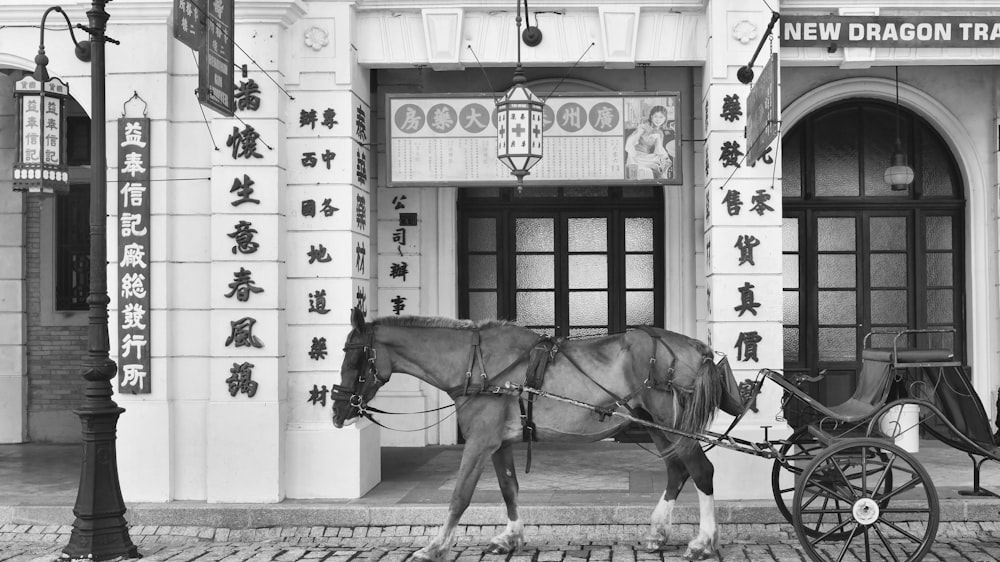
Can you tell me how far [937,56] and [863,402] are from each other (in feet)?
12.3

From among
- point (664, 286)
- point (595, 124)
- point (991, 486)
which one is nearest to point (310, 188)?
point (595, 124)

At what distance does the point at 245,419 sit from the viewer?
8.59 metres

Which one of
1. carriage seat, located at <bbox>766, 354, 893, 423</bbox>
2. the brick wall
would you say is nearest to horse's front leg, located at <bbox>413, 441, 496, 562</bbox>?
carriage seat, located at <bbox>766, 354, 893, 423</bbox>

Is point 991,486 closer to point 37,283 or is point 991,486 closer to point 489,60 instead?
point 489,60

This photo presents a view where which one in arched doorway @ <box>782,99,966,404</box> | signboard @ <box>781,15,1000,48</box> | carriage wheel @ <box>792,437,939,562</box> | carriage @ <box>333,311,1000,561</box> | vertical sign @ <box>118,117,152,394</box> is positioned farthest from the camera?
arched doorway @ <box>782,99,966,404</box>

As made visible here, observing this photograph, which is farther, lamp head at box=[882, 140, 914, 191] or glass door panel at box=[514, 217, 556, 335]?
glass door panel at box=[514, 217, 556, 335]

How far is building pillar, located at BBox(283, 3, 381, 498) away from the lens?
8.80 metres

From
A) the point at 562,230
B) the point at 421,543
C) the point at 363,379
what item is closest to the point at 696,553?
the point at 421,543

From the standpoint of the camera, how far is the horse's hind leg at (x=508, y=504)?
284 inches

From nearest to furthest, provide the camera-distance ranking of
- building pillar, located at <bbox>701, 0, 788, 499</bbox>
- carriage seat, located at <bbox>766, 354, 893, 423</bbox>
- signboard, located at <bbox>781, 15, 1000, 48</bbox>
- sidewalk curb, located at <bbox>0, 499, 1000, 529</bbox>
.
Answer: carriage seat, located at <bbox>766, 354, 893, 423</bbox> → sidewalk curb, located at <bbox>0, 499, 1000, 529</bbox> → building pillar, located at <bbox>701, 0, 788, 499</bbox> → signboard, located at <bbox>781, 15, 1000, 48</bbox>

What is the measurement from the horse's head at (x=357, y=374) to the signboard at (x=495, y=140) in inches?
101

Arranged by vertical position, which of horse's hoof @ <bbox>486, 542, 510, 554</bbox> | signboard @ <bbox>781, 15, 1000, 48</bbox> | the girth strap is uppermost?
signboard @ <bbox>781, 15, 1000, 48</bbox>

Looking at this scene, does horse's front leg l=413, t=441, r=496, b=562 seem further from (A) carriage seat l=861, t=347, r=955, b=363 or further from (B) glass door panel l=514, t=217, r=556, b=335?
(B) glass door panel l=514, t=217, r=556, b=335

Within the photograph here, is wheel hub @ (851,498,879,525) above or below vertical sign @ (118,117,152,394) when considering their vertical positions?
below
